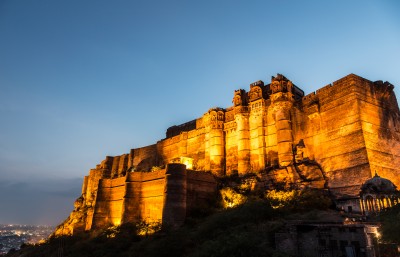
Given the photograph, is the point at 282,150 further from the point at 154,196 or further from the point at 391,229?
the point at 391,229

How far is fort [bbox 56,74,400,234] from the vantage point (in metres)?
21.4

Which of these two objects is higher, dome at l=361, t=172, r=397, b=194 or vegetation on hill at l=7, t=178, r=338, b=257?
dome at l=361, t=172, r=397, b=194

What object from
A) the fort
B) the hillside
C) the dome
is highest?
the fort

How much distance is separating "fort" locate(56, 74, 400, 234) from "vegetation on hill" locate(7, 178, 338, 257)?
1.35 meters

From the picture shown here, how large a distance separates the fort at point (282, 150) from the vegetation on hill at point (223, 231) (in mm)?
1352

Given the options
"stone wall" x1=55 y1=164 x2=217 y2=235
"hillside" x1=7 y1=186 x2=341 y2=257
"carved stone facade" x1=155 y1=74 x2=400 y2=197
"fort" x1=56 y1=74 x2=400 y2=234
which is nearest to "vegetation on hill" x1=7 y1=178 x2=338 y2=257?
"hillside" x1=7 y1=186 x2=341 y2=257

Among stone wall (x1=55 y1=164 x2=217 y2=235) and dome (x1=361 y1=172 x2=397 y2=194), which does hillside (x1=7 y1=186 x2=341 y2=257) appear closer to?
stone wall (x1=55 y1=164 x2=217 y2=235)

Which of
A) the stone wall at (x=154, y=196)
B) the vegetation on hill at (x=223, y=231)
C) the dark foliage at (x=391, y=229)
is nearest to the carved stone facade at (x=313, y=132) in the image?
the vegetation on hill at (x=223, y=231)

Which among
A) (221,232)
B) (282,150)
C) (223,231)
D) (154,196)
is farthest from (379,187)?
(154,196)

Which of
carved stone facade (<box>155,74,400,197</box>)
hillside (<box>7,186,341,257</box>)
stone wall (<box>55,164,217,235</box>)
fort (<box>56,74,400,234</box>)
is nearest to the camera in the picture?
hillside (<box>7,186,341,257</box>)

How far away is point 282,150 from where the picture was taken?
24.7 metres

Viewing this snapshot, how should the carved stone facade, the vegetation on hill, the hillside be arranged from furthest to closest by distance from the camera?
the carved stone facade < the vegetation on hill < the hillside

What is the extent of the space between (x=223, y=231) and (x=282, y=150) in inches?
416

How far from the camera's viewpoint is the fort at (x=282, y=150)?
70.2 ft
